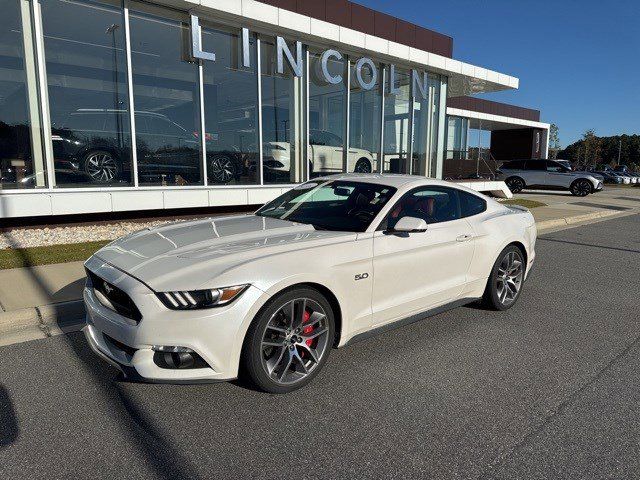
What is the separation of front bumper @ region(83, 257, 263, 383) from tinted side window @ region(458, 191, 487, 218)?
2.72 meters

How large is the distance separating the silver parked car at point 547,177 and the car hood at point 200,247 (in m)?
22.5

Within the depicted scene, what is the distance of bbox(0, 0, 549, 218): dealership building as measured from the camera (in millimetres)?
8258

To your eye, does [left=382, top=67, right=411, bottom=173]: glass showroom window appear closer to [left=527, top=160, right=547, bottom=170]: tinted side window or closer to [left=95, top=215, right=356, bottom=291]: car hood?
[left=95, top=215, right=356, bottom=291]: car hood

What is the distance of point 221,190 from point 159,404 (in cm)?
767

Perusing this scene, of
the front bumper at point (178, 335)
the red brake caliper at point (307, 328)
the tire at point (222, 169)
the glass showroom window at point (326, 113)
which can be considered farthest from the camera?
the glass showroom window at point (326, 113)

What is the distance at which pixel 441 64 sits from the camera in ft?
48.3

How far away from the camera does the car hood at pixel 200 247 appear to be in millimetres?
2898

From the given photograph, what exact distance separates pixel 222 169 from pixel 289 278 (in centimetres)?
797

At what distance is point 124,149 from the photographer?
918cm

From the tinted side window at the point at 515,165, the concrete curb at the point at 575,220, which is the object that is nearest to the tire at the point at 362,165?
the concrete curb at the point at 575,220

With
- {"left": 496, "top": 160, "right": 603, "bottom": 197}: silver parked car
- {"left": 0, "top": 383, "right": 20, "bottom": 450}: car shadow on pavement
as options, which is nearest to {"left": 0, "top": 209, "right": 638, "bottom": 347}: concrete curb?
{"left": 0, "top": 383, "right": 20, "bottom": 450}: car shadow on pavement

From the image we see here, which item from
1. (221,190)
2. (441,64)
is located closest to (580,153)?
(441,64)

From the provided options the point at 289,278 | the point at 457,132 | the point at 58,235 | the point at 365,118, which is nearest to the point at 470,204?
the point at 289,278

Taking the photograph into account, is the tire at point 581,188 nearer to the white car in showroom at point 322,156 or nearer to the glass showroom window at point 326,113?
the white car in showroom at point 322,156
